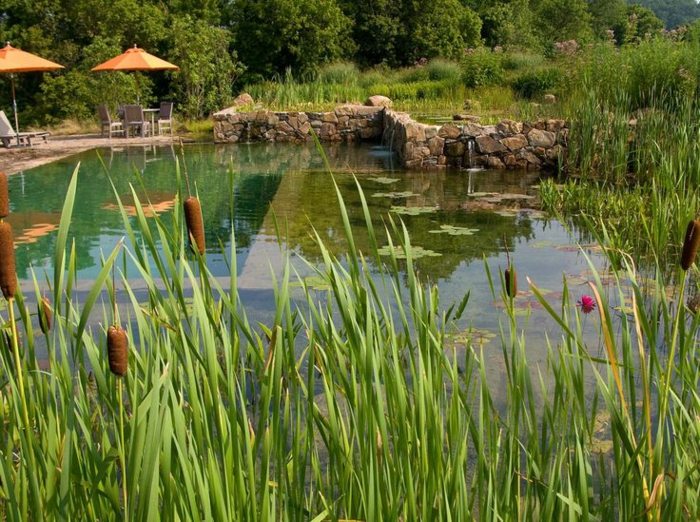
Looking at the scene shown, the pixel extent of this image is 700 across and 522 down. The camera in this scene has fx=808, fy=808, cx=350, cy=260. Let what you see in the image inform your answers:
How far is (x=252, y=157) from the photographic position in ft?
39.9

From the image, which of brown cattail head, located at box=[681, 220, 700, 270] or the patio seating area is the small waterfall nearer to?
the patio seating area

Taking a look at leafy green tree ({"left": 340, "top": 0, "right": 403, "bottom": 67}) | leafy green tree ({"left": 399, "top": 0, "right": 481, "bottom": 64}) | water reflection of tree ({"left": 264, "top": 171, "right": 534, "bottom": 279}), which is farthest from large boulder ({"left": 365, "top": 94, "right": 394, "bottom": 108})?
leafy green tree ({"left": 399, "top": 0, "right": 481, "bottom": 64})

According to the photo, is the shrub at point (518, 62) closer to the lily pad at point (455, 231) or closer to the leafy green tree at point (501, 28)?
the leafy green tree at point (501, 28)

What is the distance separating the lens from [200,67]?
17688 mm

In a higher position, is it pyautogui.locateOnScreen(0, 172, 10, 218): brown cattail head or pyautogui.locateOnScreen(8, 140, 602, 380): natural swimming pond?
pyautogui.locateOnScreen(0, 172, 10, 218): brown cattail head

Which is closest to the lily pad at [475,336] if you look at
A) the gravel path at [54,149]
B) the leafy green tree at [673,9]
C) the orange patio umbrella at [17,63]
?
the gravel path at [54,149]

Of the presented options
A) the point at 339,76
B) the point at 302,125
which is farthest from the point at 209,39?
the point at 302,125

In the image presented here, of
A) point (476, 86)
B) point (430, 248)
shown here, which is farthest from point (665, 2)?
point (430, 248)

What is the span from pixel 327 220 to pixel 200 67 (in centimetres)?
1179

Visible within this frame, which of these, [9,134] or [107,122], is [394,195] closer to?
[9,134]

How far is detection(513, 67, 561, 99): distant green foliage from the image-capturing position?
→ 15.6 metres

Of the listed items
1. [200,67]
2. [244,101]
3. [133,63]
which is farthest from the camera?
[200,67]

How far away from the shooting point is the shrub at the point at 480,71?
1636cm

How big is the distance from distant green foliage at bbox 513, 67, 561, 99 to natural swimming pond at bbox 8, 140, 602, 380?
5128mm
